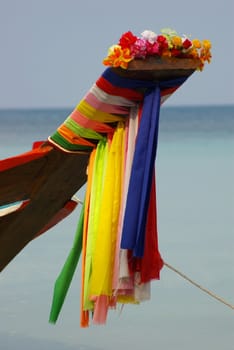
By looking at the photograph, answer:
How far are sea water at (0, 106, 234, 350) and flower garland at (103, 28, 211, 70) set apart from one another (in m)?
1.65

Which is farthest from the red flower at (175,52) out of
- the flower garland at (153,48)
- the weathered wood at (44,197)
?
the weathered wood at (44,197)

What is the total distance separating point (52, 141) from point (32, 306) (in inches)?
76.0

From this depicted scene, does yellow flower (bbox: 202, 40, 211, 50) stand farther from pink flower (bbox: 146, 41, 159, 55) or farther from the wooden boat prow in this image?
pink flower (bbox: 146, 41, 159, 55)

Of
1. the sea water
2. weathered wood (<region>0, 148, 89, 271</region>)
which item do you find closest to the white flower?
weathered wood (<region>0, 148, 89, 271</region>)

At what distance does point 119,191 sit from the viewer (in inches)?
161

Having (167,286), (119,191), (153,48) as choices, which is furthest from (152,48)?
(167,286)

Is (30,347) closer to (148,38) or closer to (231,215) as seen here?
(148,38)

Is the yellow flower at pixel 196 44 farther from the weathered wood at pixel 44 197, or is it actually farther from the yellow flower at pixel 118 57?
the weathered wood at pixel 44 197

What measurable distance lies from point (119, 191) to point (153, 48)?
1.45 feet

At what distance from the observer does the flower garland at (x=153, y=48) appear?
3938 mm

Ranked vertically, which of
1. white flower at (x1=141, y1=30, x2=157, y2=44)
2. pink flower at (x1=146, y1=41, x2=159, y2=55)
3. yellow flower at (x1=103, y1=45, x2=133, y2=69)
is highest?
white flower at (x1=141, y1=30, x2=157, y2=44)

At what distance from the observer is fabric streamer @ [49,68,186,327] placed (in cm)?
402

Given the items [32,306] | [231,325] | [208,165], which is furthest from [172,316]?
[208,165]

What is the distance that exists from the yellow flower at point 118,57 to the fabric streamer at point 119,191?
47 mm
